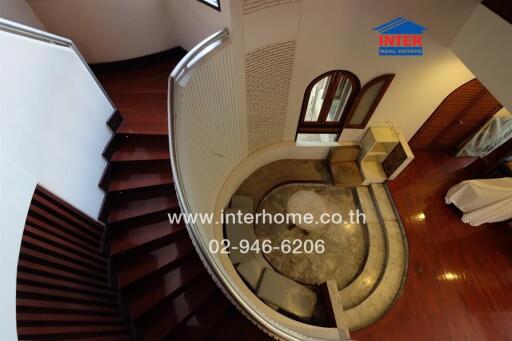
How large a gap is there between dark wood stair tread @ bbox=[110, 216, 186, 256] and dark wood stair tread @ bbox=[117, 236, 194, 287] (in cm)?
17

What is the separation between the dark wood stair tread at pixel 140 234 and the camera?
307 cm

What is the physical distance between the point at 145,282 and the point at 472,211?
17.4 feet

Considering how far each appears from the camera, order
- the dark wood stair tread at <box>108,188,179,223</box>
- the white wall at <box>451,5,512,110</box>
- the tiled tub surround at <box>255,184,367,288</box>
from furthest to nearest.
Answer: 1. the tiled tub surround at <box>255,184,367,288</box>
2. the dark wood stair tread at <box>108,188,179,223</box>
3. the white wall at <box>451,5,512,110</box>

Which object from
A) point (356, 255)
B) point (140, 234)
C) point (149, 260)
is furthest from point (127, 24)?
point (356, 255)

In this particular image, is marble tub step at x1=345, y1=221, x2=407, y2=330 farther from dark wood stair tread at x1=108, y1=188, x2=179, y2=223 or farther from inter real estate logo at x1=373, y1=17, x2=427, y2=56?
dark wood stair tread at x1=108, y1=188, x2=179, y2=223

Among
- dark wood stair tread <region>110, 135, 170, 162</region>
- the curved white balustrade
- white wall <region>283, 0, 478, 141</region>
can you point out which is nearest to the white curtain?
white wall <region>283, 0, 478, 141</region>

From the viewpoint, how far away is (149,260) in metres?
3.14

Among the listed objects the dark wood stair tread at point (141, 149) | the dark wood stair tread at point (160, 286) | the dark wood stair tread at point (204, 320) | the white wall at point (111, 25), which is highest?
the white wall at point (111, 25)

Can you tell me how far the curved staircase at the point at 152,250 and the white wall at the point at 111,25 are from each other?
1192 mm

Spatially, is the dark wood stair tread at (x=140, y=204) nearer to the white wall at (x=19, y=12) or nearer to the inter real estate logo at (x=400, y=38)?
the white wall at (x=19, y=12)

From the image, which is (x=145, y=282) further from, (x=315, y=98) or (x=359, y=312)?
(x=315, y=98)

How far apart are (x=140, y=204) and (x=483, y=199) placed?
5236 mm

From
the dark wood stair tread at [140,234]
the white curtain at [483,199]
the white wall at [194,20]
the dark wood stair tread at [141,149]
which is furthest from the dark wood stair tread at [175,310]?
the white curtain at [483,199]

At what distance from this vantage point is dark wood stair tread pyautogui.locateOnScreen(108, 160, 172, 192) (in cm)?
327
